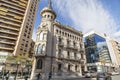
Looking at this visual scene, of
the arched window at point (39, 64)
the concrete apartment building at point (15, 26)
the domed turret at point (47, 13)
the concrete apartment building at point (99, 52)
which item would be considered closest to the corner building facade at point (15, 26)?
the concrete apartment building at point (15, 26)

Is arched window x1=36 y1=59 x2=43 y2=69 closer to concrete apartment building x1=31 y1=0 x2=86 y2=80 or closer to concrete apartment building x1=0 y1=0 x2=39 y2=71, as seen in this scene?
concrete apartment building x1=31 y1=0 x2=86 y2=80

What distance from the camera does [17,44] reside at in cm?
4631

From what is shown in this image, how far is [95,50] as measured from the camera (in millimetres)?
60312

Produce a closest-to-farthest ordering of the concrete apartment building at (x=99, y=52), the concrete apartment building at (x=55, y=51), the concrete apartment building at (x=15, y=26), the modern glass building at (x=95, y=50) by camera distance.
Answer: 1. the concrete apartment building at (x=55, y=51)
2. the concrete apartment building at (x=15, y=26)
3. the concrete apartment building at (x=99, y=52)
4. the modern glass building at (x=95, y=50)

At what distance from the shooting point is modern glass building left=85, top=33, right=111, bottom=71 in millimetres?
58900

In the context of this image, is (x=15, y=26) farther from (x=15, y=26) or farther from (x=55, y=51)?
(x=55, y=51)

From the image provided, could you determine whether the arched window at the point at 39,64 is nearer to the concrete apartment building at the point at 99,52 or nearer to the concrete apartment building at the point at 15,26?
the concrete apartment building at the point at 15,26

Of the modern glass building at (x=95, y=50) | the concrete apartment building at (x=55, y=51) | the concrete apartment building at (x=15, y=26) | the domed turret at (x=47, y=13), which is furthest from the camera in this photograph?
the modern glass building at (x=95, y=50)

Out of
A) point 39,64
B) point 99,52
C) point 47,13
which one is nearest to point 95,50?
point 99,52

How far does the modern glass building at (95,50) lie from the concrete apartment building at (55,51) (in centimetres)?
Result: 2765

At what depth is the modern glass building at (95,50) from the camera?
5890 cm

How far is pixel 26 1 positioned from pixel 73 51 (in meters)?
44.9

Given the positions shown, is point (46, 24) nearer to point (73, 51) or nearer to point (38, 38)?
point (38, 38)

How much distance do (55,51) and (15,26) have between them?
1312 inches
